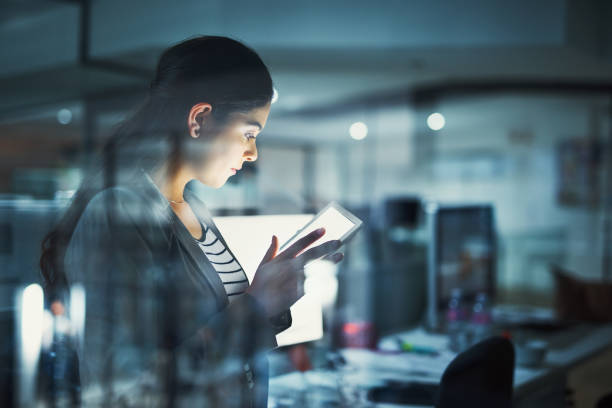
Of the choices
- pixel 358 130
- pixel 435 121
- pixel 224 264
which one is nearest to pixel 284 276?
pixel 224 264

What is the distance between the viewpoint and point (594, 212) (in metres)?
5.72

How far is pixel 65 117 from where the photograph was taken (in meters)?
3.39

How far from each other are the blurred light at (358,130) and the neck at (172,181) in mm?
5489

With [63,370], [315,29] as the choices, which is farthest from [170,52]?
[315,29]

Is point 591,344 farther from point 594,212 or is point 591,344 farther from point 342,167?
point 342,167

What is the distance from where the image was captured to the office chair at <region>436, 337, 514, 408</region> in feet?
3.82

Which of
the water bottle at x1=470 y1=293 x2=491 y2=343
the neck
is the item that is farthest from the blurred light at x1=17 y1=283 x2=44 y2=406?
the water bottle at x1=470 y1=293 x2=491 y2=343

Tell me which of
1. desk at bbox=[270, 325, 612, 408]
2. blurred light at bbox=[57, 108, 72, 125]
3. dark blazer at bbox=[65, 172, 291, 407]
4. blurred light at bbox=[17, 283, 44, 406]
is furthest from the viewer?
blurred light at bbox=[57, 108, 72, 125]

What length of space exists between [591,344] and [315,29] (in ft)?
8.62

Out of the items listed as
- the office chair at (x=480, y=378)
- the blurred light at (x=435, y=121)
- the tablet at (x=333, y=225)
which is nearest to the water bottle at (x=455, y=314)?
the office chair at (x=480, y=378)

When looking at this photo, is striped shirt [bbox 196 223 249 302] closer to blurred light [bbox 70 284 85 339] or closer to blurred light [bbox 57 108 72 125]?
blurred light [bbox 70 284 85 339]

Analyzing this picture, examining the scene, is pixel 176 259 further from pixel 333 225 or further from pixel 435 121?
pixel 435 121

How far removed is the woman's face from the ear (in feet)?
0.09

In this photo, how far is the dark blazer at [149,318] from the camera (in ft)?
2.62
